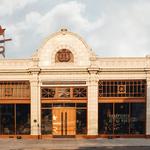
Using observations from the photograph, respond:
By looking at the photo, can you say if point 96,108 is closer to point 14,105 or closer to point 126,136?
→ point 126,136

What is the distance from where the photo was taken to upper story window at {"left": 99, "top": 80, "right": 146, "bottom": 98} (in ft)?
124

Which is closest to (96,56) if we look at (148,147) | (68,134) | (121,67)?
(121,67)

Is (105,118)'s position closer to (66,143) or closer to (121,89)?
(121,89)

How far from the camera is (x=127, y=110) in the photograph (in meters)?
37.8

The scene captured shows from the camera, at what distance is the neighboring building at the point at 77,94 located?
123 feet

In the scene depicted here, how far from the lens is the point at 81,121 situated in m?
37.8

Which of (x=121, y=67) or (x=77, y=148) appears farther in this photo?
(x=121, y=67)

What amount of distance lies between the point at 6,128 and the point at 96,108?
952 cm

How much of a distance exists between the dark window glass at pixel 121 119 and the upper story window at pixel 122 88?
1.23 metres

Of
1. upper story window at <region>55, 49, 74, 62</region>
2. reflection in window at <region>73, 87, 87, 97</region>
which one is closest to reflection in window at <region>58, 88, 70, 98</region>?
reflection in window at <region>73, 87, 87, 97</region>

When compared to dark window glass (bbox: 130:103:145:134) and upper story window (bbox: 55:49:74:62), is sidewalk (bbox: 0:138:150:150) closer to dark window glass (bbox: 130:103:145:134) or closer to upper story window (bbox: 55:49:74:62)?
dark window glass (bbox: 130:103:145:134)

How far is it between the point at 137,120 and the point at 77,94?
263 inches

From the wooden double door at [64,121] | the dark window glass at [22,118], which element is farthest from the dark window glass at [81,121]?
the dark window glass at [22,118]

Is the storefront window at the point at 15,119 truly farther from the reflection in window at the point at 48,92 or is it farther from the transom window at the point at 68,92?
the transom window at the point at 68,92
